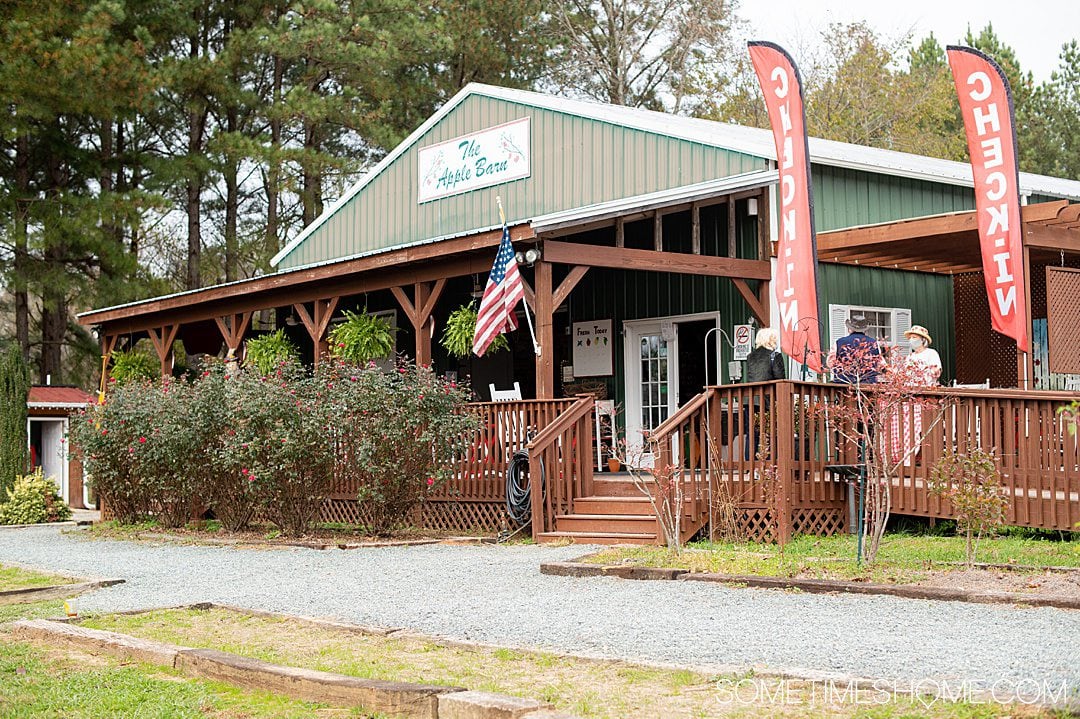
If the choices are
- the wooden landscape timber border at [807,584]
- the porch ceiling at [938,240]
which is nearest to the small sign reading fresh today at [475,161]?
the porch ceiling at [938,240]

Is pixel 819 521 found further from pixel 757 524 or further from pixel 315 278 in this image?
pixel 315 278

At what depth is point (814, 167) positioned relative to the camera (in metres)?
15.4

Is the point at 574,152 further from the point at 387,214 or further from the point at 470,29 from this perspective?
the point at 470,29

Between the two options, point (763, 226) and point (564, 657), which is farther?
point (763, 226)

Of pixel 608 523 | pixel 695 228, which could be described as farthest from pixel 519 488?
pixel 695 228

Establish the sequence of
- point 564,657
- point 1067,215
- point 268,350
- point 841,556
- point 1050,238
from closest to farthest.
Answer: point 564,657, point 841,556, point 1067,215, point 1050,238, point 268,350

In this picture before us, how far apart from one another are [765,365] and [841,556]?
2.93m

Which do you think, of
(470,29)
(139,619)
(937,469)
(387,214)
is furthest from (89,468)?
(470,29)

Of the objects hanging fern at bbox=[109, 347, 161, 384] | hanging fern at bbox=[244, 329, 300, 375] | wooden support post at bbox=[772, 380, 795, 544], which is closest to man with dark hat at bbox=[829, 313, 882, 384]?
wooden support post at bbox=[772, 380, 795, 544]

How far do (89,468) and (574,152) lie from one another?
778 cm

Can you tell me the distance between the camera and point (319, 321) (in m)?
17.5

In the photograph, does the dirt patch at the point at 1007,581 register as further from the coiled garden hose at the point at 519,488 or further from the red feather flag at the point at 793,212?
the coiled garden hose at the point at 519,488

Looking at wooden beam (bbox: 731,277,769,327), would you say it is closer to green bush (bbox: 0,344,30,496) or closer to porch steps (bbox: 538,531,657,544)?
porch steps (bbox: 538,531,657,544)

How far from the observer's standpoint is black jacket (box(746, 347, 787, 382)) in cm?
1238
